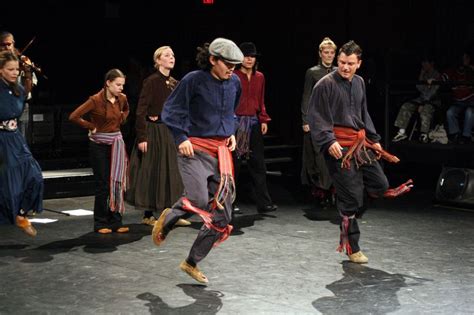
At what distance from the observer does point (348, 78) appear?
6824 millimetres

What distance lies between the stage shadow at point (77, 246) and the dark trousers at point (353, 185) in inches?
70.9

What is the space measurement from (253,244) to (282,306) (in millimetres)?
1943

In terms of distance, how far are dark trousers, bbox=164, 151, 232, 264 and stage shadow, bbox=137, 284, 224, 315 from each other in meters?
0.20

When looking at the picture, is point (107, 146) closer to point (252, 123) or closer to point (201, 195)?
point (252, 123)

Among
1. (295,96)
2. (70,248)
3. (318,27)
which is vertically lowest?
(70,248)

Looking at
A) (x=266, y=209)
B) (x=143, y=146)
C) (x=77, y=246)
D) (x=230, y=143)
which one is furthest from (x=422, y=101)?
(x=230, y=143)

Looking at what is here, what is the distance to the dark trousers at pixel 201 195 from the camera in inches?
240

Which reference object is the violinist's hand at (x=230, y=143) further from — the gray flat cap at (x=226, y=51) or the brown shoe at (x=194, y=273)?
the brown shoe at (x=194, y=273)

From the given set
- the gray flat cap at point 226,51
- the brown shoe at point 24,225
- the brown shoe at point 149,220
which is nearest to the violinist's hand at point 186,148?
the gray flat cap at point 226,51

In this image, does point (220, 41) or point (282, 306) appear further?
point (220, 41)

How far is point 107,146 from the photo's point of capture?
8031 mm

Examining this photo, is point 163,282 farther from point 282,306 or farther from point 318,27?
point 318,27

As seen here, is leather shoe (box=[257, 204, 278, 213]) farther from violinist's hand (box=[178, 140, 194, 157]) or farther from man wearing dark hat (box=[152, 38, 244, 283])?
violinist's hand (box=[178, 140, 194, 157])

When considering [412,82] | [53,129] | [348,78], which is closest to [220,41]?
[348,78]
